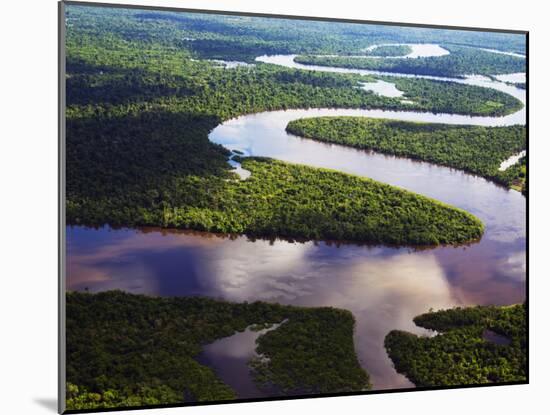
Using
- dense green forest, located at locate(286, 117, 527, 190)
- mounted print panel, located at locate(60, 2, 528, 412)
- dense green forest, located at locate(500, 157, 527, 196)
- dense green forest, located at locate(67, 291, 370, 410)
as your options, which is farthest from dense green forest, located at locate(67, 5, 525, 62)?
dense green forest, located at locate(67, 291, 370, 410)

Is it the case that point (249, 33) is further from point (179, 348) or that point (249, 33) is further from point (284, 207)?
point (179, 348)

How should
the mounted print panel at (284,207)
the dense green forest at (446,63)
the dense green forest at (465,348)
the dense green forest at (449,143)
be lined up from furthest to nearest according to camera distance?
the dense green forest at (449,143), the dense green forest at (446,63), the dense green forest at (465,348), the mounted print panel at (284,207)

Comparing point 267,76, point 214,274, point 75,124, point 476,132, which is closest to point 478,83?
point 476,132

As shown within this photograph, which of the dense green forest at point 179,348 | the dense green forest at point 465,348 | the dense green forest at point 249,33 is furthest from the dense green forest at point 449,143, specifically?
the dense green forest at point 179,348

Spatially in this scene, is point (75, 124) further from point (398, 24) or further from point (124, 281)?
point (398, 24)

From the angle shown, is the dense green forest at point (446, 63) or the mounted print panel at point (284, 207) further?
the dense green forest at point (446, 63)

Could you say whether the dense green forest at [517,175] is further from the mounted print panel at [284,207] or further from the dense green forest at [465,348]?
the dense green forest at [465,348]
